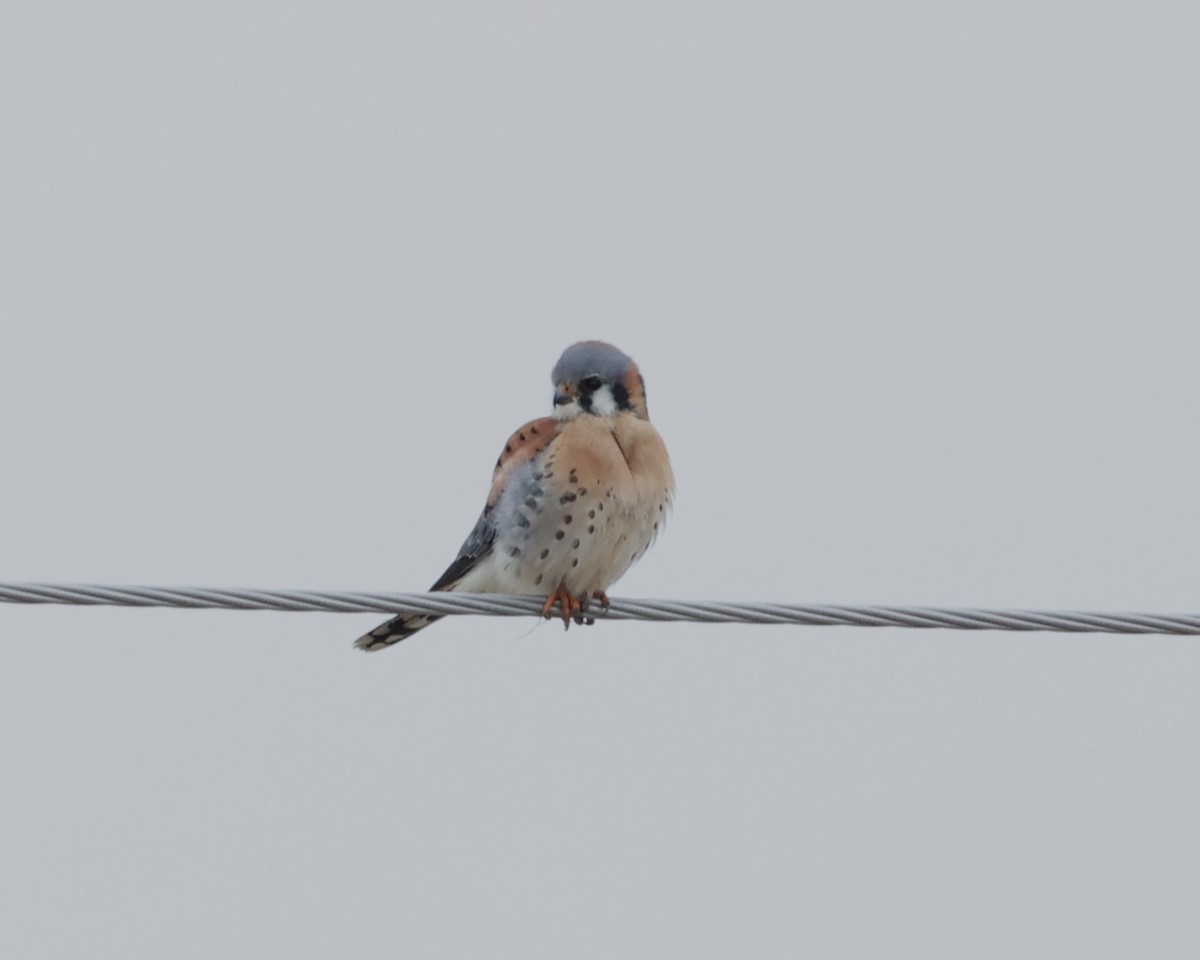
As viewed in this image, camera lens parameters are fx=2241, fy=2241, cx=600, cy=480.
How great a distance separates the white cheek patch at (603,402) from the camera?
8055 millimetres

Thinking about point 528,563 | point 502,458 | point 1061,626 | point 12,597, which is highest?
point 502,458

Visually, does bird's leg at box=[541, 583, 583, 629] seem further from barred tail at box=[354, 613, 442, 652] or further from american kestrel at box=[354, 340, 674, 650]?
barred tail at box=[354, 613, 442, 652]

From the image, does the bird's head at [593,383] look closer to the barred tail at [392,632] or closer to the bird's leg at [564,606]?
the bird's leg at [564,606]

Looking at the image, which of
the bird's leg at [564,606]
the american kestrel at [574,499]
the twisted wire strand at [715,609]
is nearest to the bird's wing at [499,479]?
the american kestrel at [574,499]

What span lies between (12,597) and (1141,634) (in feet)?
9.31

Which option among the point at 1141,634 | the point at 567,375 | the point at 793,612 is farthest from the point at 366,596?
the point at 567,375

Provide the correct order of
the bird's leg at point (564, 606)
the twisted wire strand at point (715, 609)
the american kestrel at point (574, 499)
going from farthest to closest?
the american kestrel at point (574, 499), the bird's leg at point (564, 606), the twisted wire strand at point (715, 609)

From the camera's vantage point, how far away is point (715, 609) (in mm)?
5898

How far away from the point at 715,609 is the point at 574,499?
191 centimetres

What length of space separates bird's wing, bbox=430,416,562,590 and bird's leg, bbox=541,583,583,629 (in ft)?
1.45

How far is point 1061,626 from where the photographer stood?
5746mm

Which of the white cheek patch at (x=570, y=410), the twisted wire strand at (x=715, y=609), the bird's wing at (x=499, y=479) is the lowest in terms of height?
the twisted wire strand at (x=715, y=609)

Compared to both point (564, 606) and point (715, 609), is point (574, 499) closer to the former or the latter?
point (564, 606)

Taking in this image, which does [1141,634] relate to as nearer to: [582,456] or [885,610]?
[885,610]
